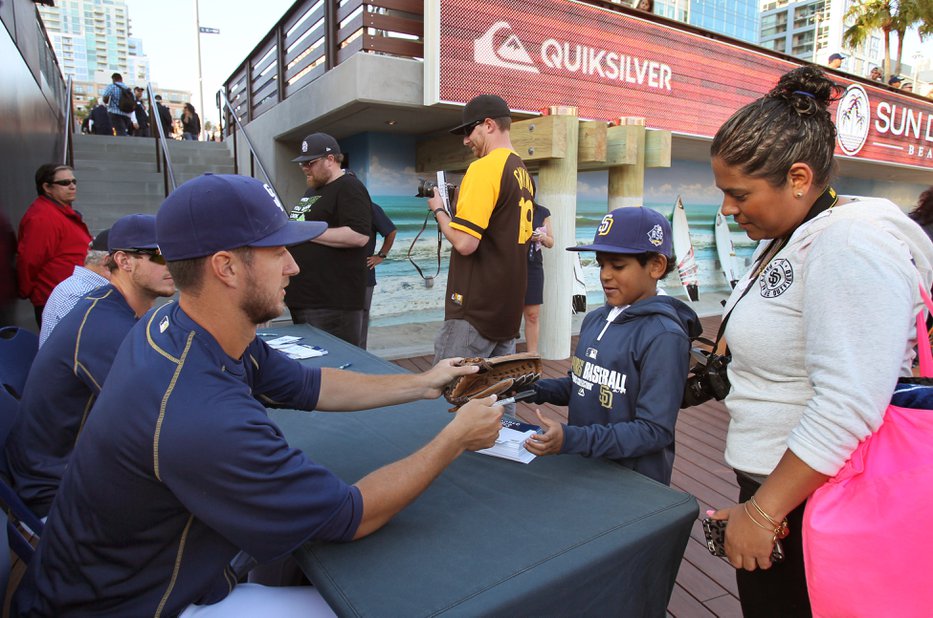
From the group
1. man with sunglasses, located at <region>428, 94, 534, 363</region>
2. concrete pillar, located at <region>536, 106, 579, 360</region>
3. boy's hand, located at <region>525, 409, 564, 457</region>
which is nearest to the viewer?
boy's hand, located at <region>525, 409, 564, 457</region>

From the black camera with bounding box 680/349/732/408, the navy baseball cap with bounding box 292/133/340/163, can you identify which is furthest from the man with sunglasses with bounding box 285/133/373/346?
the black camera with bounding box 680/349/732/408

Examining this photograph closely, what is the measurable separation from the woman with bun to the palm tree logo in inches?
371

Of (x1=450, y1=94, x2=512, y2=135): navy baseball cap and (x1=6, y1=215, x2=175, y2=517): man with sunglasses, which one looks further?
(x1=450, y1=94, x2=512, y2=135): navy baseball cap

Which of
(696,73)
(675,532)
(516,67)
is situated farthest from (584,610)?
(696,73)

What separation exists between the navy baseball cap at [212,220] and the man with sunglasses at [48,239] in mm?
3806

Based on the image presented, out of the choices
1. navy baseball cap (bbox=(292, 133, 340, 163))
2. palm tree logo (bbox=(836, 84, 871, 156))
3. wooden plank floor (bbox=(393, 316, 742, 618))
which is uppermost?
palm tree logo (bbox=(836, 84, 871, 156))

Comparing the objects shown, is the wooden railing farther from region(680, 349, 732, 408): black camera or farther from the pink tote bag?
the pink tote bag

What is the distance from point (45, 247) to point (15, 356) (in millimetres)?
2434

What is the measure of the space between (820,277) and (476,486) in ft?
3.19

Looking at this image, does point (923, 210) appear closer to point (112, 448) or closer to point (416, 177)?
point (112, 448)

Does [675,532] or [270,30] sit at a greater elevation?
[270,30]

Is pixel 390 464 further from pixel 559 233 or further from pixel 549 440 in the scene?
pixel 559 233

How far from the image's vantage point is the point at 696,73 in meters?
7.03

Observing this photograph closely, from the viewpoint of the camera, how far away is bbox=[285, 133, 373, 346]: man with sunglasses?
356 cm
